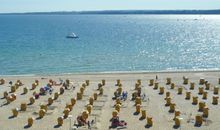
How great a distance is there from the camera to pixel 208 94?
118 feet

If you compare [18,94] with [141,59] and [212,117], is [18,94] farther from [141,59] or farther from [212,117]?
[141,59]

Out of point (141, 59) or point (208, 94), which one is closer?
point (208, 94)

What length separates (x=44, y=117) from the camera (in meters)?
28.8

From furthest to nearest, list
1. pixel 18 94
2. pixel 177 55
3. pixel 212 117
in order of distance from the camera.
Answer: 1. pixel 177 55
2. pixel 18 94
3. pixel 212 117

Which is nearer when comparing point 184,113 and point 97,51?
point 184,113

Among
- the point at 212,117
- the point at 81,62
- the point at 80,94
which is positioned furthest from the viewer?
the point at 81,62

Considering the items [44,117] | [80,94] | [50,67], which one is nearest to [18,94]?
[80,94]

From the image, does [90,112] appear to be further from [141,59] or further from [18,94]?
[141,59]

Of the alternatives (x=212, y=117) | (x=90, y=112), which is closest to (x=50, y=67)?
(x=90, y=112)

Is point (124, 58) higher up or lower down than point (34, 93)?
higher up

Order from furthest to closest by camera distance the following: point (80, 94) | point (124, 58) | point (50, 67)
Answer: point (124, 58)
point (50, 67)
point (80, 94)

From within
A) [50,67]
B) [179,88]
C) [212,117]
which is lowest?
[212,117]

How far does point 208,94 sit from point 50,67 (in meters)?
28.6

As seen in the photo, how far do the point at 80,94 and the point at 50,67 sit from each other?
84.2 ft
